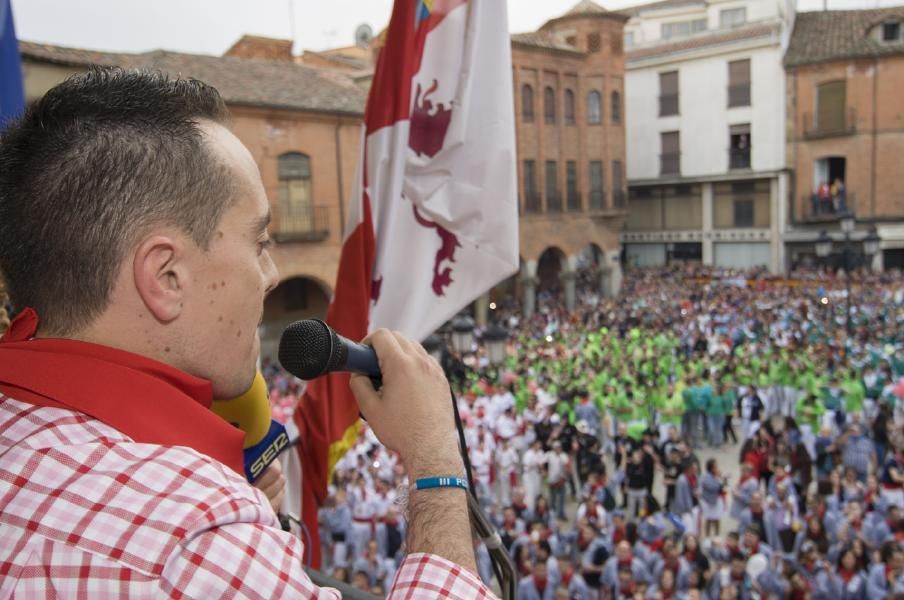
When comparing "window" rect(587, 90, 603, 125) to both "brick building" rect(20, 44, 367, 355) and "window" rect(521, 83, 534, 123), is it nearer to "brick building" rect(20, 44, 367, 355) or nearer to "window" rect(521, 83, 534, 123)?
"window" rect(521, 83, 534, 123)

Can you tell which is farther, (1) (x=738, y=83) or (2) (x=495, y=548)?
(1) (x=738, y=83)

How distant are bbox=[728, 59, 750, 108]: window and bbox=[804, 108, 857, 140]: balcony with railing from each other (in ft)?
8.62

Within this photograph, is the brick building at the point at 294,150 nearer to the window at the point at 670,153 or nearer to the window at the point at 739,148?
the window at the point at 670,153

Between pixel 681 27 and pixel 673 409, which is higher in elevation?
pixel 681 27

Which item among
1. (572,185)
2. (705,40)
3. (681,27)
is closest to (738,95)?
(705,40)

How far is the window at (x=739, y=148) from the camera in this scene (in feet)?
113

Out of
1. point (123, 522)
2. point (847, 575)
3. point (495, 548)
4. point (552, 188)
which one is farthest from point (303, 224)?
point (123, 522)

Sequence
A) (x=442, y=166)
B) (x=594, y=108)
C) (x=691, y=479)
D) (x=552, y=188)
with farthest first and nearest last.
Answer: (x=594, y=108) → (x=552, y=188) → (x=691, y=479) → (x=442, y=166)

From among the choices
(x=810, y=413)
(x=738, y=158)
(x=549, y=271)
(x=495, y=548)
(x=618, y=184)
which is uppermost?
(x=738, y=158)

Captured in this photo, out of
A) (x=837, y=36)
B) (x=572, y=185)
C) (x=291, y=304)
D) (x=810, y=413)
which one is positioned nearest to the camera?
(x=810, y=413)

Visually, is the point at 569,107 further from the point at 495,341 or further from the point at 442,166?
the point at 442,166

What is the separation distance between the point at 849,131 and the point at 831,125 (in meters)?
0.90

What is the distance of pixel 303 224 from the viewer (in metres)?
21.7

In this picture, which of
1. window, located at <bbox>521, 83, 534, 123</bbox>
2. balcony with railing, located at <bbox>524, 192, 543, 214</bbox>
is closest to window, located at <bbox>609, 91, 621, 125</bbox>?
window, located at <bbox>521, 83, 534, 123</bbox>
